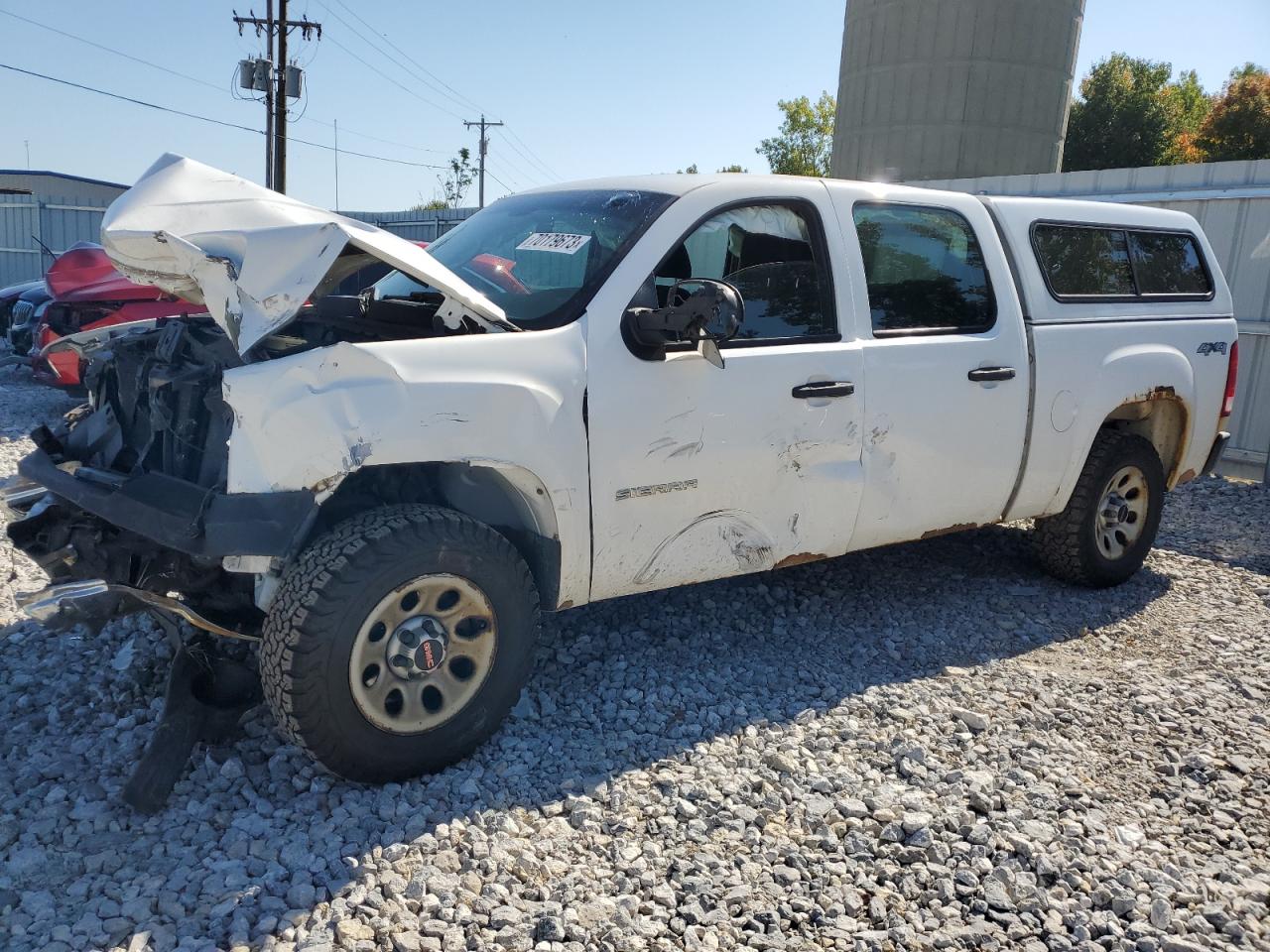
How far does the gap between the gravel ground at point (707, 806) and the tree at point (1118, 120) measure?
42.1m

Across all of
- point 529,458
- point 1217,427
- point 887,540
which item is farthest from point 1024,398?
point 529,458

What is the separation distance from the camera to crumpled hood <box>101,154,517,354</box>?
2.93 meters

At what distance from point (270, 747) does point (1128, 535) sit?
179 inches

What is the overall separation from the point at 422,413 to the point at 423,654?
76 centimetres

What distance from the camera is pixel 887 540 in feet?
14.3

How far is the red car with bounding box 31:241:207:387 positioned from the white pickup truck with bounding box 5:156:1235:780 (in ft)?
15.6

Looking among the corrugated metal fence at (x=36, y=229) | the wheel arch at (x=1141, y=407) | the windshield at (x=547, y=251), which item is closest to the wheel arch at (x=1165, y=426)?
the wheel arch at (x=1141, y=407)

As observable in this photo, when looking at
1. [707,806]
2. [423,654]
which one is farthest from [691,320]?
[707,806]

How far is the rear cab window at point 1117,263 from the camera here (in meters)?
4.90

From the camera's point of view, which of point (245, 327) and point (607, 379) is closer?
point (245, 327)

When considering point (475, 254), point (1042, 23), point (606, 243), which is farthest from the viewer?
point (1042, 23)

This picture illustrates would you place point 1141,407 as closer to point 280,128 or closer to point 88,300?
point 88,300

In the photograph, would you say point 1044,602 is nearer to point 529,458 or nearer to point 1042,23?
point 529,458

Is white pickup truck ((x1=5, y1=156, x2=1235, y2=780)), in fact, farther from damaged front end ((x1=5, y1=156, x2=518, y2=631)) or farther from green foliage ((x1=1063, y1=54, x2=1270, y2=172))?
green foliage ((x1=1063, y1=54, x2=1270, y2=172))
